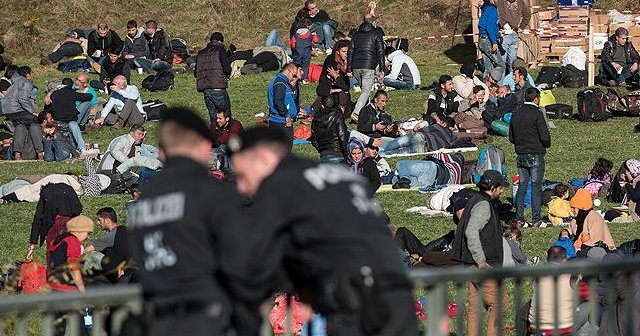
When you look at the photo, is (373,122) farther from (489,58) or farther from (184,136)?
(184,136)

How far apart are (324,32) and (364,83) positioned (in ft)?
20.6

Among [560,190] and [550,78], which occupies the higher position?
[550,78]

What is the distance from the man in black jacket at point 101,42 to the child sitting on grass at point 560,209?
1364cm

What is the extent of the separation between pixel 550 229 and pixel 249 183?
36.0ft

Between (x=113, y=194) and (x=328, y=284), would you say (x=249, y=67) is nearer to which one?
(x=113, y=194)

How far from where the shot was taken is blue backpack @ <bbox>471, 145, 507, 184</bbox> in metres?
19.5

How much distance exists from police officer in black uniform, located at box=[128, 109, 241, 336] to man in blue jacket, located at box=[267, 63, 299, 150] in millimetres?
13358

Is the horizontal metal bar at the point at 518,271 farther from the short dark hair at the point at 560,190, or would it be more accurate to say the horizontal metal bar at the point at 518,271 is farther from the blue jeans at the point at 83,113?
the blue jeans at the point at 83,113

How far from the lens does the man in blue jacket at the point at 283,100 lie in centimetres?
1977

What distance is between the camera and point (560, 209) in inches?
676

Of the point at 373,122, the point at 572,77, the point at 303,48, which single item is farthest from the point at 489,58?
the point at 373,122

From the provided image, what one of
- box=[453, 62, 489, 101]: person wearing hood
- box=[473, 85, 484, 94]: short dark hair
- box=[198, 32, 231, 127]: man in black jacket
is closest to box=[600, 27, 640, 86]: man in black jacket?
box=[453, 62, 489, 101]: person wearing hood

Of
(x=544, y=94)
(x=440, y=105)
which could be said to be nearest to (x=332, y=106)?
(x=440, y=105)

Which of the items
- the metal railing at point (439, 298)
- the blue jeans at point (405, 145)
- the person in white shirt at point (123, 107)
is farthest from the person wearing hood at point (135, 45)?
the metal railing at point (439, 298)
